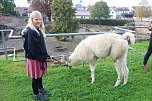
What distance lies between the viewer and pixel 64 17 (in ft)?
97.7

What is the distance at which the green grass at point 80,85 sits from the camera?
4.84 meters

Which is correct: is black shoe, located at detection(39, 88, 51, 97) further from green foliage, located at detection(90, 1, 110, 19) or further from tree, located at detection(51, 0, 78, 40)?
green foliage, located at detection(90, 1, 110, 19)

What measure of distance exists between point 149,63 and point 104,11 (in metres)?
57.4

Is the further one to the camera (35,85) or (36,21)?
(35,85)

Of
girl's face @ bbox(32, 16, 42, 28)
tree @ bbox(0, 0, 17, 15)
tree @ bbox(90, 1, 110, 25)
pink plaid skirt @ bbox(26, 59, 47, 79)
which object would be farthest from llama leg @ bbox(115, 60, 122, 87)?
tree @ bbox(90, 1, 110, 25)

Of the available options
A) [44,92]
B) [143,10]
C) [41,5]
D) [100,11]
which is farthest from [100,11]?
[44,92]

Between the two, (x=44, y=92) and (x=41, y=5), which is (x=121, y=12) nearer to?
(x=41, y=5)

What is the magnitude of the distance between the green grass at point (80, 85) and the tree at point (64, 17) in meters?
22.9

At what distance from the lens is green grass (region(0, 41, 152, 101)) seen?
15.9 feet

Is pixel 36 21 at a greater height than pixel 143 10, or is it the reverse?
pixel 143 10

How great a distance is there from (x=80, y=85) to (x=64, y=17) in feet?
81.8

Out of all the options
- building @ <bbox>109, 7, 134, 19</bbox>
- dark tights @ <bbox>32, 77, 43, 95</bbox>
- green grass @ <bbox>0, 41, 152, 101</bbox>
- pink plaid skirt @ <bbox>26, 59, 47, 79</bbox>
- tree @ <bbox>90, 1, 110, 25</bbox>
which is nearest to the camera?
pink plaid skirt @ <bbox>26, 59, 47, 79</bbox>

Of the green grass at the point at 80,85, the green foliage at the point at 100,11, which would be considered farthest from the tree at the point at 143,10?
the green grass at the point at 80,85

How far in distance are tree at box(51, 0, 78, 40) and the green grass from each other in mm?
22941
